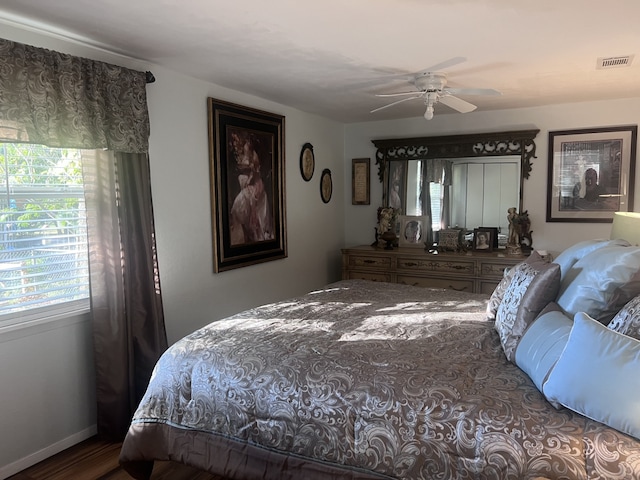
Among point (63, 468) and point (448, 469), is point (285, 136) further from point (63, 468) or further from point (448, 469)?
point (448, 469)

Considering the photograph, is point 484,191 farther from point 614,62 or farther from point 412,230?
point 614,62

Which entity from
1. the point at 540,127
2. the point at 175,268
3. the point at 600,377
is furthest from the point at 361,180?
the point at 600,377

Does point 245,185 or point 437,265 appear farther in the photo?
point 437,265

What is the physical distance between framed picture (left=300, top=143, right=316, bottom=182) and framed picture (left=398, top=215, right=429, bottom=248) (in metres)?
1.17

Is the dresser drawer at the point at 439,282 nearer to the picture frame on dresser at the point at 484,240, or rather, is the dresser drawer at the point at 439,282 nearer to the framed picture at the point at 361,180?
the picture frame on dresser at the point at 484,240

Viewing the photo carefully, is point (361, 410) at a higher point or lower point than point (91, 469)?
higher

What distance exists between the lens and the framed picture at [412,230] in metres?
5.21

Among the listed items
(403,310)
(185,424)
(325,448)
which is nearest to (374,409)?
(325,448)

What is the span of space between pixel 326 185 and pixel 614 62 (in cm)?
295

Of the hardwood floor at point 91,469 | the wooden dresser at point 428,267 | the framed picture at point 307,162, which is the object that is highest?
the framed picture at point 307,162

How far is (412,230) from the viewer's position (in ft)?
17.3

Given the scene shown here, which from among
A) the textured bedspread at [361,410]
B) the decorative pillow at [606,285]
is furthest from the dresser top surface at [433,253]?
the decorative pillow at [606,285]

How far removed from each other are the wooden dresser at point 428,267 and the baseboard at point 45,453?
119 inches

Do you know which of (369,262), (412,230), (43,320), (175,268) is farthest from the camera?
(412,230)
